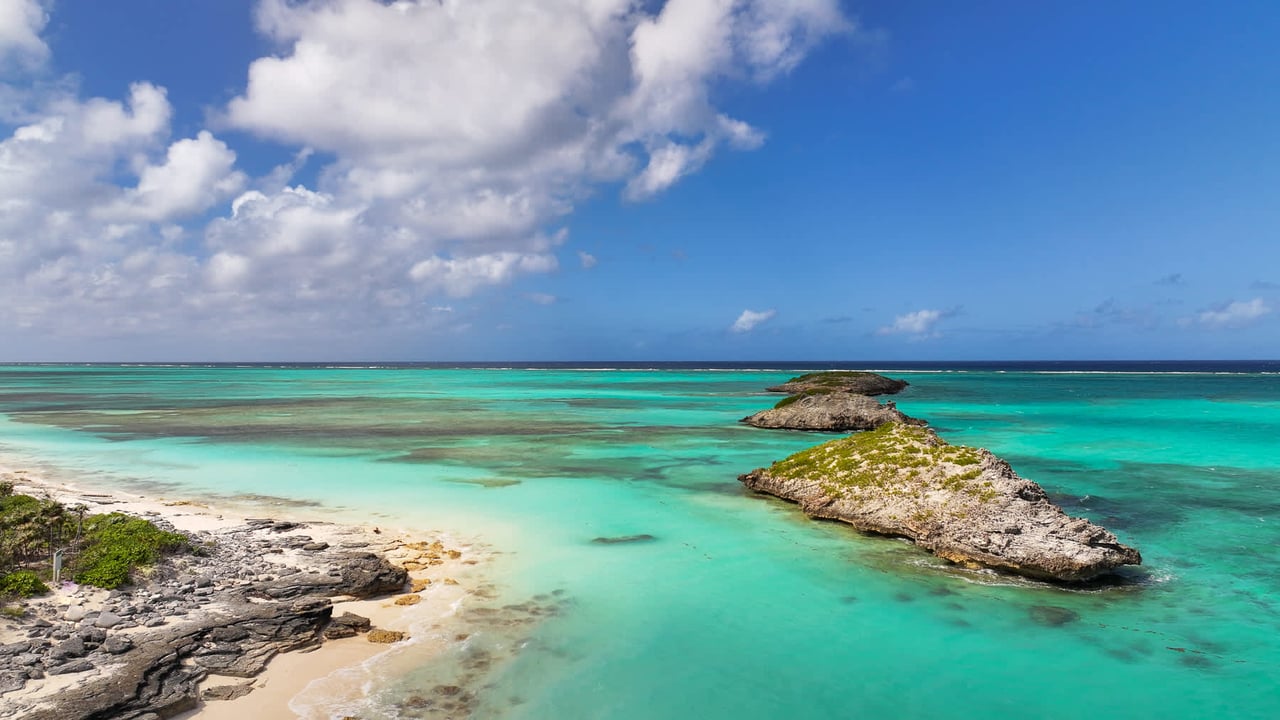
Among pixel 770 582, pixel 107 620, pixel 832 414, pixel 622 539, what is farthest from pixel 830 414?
pixel 107 620

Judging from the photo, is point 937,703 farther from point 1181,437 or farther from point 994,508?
point 1181,437

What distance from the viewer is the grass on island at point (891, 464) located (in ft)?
47.0

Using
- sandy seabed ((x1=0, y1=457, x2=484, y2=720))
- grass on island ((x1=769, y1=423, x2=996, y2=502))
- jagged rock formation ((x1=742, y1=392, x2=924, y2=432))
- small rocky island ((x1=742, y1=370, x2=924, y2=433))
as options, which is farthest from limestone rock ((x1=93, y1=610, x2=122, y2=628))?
jagged rock formation ((x1=742, y1=392, x2=924, y2=432))

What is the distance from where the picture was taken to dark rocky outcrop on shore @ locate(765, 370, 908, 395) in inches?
2665

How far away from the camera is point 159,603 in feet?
30.0

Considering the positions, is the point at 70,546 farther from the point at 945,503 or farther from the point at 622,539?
the point at 945,503

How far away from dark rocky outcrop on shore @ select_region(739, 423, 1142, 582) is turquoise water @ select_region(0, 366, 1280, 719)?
512 mm

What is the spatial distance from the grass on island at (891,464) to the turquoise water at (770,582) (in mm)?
1344

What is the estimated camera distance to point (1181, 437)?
3247 cm

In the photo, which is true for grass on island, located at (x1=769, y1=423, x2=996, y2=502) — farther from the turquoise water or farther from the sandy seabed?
the sandy seabed

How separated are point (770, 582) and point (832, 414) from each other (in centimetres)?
2407

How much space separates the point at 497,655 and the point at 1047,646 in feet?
24.0

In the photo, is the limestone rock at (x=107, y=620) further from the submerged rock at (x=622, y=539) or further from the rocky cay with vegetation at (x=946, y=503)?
the rocky cay with vegetation at (x=946, y=503)

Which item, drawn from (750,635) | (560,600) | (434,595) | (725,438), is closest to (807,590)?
(750,635)
